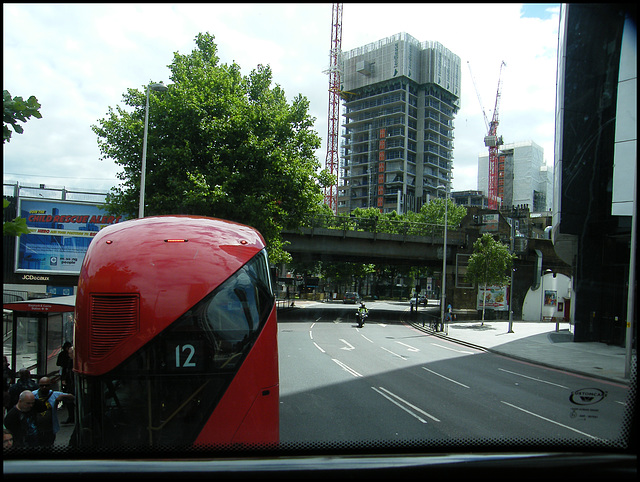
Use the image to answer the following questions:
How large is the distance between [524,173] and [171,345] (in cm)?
490

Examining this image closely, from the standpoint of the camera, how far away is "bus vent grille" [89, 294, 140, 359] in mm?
4422

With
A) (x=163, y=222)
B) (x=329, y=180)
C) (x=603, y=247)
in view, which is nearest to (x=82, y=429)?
(x=163, y=222)

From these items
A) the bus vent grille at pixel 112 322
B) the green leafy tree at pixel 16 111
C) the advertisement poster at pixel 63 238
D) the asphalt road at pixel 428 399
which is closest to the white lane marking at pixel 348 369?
the asphalt road at pixel 428 399

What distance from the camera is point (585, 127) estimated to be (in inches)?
166

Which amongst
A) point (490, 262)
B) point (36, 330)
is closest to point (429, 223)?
point (490, 262)

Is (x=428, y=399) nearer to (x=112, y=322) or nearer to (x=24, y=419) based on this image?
(x=112, y=322)

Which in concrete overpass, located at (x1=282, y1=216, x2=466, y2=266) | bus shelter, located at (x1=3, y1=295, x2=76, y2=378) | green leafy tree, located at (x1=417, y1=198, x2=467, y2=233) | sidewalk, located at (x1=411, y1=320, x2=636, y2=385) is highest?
green leafy tree, located at (x1=417, y1=198, x2=467, y2=233)

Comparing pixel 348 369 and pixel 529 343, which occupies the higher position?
pixel 348 369

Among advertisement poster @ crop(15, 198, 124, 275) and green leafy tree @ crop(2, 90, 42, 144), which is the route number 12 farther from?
advertisement poster @ crop(15, 198, 124, 275)

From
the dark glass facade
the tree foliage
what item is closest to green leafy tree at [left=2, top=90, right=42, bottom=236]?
the dark glass facade

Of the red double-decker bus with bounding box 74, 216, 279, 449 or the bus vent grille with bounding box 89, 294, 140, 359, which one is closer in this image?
the red double-decker bus with bounding box 74, 216, 279, 449

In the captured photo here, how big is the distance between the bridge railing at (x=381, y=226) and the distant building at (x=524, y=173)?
23.5 m

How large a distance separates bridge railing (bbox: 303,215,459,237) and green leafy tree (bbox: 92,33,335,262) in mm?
12603

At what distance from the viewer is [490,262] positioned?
102 ft
